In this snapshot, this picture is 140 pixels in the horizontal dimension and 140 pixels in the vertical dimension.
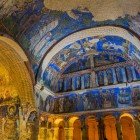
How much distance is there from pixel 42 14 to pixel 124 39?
3874 millimetres

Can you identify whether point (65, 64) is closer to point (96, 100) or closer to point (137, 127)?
point (96, 100)

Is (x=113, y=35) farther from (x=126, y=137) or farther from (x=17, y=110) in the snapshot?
(x=126, y=137)

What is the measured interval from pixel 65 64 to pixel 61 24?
298 centimetres

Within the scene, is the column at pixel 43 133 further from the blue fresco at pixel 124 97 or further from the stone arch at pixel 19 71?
the blue fresco at pixel 124 97

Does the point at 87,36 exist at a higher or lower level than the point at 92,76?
higher

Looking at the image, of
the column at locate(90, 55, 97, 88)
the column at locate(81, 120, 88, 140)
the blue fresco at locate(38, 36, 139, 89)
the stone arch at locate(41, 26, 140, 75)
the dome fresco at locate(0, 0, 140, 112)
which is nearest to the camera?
the dome fresco at locate(0, 0, 140, 112)

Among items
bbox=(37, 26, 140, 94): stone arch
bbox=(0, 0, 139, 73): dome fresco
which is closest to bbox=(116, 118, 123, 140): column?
bbox=(37, 26, 140, 94): stone arch

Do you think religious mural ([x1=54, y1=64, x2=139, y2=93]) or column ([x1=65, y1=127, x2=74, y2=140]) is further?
column ([x1=65, y1=127, x2=74, y2=140])

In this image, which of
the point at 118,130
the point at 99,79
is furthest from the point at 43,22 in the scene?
the point at 118,130

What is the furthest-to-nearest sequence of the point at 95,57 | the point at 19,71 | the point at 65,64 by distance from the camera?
the point at 65,64 → the point at 95,57 → the point at 19,71

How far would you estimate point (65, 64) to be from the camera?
1130 cm

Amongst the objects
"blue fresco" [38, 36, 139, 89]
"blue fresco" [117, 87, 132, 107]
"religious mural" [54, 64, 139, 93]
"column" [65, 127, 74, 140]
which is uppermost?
"blue fresco" [38, 36, 139, 89]

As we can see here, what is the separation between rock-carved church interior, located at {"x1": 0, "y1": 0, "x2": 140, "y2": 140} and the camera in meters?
7.98

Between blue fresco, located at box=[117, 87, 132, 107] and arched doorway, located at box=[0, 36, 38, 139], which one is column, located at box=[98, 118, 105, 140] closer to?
blue fresco, located at box=[117, 87, 132, 107]
